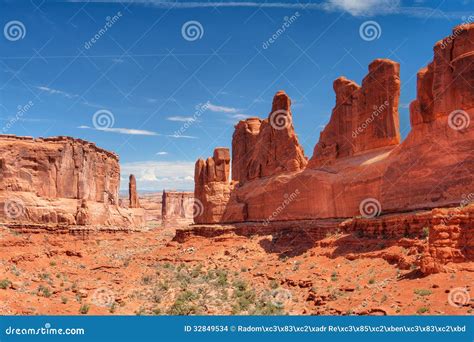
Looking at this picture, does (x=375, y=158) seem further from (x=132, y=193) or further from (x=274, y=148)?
(x=132, y=193)

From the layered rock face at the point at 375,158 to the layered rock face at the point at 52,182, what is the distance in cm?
1921

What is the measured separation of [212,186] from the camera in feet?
185

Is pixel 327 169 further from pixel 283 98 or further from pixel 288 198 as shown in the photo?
pixel 283 98

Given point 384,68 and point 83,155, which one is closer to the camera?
point 384,68

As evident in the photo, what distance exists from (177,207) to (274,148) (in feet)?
280

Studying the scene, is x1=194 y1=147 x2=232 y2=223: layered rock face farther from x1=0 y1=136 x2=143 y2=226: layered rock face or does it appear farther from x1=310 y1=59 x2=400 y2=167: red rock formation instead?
x1=0 y1=136 x2=143 y2=226: layered rock face

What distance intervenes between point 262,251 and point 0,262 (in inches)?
735

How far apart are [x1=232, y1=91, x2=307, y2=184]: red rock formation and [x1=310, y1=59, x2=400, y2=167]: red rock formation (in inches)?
178

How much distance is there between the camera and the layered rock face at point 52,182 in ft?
192

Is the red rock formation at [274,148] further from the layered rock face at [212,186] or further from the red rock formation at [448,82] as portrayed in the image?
the red rock formation at [448,82]

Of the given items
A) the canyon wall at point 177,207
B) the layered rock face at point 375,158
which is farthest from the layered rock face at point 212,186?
the canyon wall at point 177,207

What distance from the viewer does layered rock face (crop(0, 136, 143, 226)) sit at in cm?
5850

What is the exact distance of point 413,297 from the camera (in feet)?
57.9

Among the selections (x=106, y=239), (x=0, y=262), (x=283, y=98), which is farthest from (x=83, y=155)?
(x=0, y=262)
